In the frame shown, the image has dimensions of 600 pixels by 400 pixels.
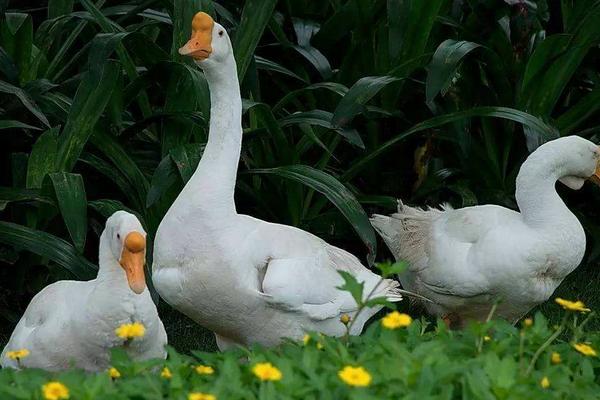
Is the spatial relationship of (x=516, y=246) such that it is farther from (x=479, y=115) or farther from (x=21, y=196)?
(x=21, y=196)

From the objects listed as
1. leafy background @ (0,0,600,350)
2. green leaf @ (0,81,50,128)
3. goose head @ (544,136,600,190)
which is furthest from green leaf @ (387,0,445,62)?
green leaf @ (0,81,50,128)

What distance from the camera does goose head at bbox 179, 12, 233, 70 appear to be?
179 inches

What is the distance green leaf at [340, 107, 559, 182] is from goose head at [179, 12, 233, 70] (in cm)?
152

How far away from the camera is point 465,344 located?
331 centimetres

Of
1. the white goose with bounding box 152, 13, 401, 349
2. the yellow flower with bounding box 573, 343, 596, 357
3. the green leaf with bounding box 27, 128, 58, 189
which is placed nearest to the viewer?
the yellow flower with bounding box 573, 343, 596, 357

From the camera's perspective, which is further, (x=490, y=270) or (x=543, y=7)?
(x=543, y=7)

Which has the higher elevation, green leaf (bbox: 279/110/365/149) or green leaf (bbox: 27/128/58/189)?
green leaf (bbox: 279/110/365/149)

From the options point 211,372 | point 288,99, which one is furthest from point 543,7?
point 211,372

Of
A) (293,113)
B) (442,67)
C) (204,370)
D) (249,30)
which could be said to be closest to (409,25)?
(442,67)

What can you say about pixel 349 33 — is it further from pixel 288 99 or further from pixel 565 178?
pixel 565 178

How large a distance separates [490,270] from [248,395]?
2.45 m

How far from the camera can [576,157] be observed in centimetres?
529

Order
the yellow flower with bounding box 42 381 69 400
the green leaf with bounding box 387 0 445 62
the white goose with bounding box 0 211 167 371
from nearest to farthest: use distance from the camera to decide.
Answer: the yellow flower with bounding box 42 381 69 400, the white goose with bounding box 0 211 167 371, the green leaf with bounding box 387 0 445 62

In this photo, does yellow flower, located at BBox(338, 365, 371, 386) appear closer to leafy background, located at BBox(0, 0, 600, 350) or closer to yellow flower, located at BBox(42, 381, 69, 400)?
yellow flower, located at BBox(42, 381, 69, 400)
